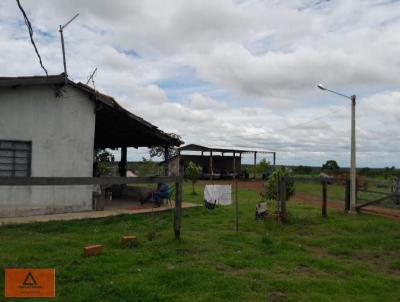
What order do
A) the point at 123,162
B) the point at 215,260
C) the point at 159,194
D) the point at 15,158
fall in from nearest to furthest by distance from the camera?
the point at 215,260
the point at 15,158
the point at 159,194
the point at 123,162

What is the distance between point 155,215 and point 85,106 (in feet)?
13.2

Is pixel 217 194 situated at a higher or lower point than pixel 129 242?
higher

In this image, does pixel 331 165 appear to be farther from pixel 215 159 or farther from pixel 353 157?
pixel 353 157

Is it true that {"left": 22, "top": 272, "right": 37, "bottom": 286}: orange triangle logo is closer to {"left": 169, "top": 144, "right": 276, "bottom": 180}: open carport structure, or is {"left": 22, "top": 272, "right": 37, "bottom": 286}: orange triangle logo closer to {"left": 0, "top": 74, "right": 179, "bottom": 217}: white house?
{"left": 0, "top": 74, "right": 179, "bottom": 217}: white house

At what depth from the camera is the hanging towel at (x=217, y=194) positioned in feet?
51.9

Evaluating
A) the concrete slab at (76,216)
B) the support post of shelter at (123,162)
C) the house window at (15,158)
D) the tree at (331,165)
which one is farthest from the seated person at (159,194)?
the tree at (331,165)

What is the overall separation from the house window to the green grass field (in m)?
2.20

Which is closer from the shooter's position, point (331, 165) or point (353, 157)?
point (353, 157)

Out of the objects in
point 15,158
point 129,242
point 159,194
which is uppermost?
point 15,158

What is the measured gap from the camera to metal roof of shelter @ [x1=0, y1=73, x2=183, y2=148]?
11742 mm

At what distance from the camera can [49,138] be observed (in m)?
12.4

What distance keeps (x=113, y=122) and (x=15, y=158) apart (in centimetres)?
470

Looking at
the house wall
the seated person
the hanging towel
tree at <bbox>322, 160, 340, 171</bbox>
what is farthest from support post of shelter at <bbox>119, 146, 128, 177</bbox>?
tree at <bbox>322, 160, 340, 171</bbox>

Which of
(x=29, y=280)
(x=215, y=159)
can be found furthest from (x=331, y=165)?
(x=29, y=280)
